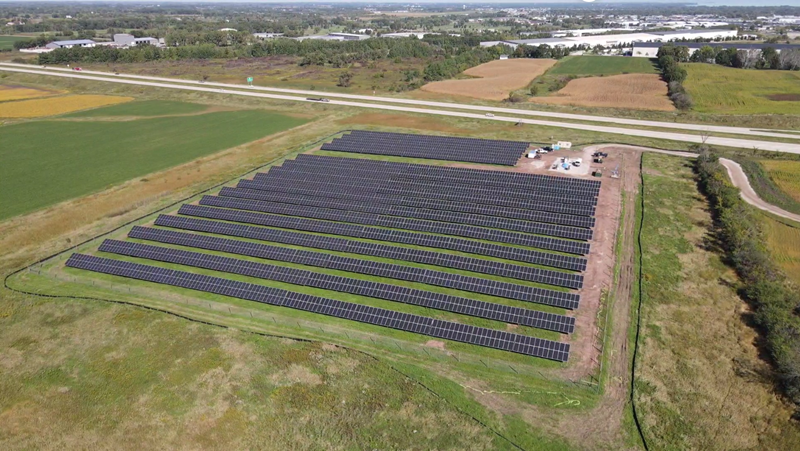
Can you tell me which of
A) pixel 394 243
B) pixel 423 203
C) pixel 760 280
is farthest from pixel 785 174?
pixel 394 243

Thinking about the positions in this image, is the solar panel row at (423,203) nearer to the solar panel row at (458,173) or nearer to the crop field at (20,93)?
the solar panel row at (458,173)

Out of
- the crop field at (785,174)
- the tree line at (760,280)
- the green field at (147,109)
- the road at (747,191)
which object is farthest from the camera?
the green field at (147,109)

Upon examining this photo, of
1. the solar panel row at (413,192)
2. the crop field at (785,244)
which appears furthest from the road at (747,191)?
the solar panel row at (413,192)

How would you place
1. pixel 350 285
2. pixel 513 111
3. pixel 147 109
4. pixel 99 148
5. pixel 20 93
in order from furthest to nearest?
pixel 20 93 < pixel 147 109 < pixel 513 111 < pixel 99 148 < pixel 350 285

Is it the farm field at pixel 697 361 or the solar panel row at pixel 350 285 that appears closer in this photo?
the farm field at pixel 697 361

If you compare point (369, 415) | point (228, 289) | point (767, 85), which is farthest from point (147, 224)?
point (767, 85)

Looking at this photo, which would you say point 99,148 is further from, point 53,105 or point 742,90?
point 742,90

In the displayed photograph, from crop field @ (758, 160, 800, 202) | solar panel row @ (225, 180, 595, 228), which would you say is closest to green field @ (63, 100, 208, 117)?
solar panel row @ (225, 180, 595, 228)
